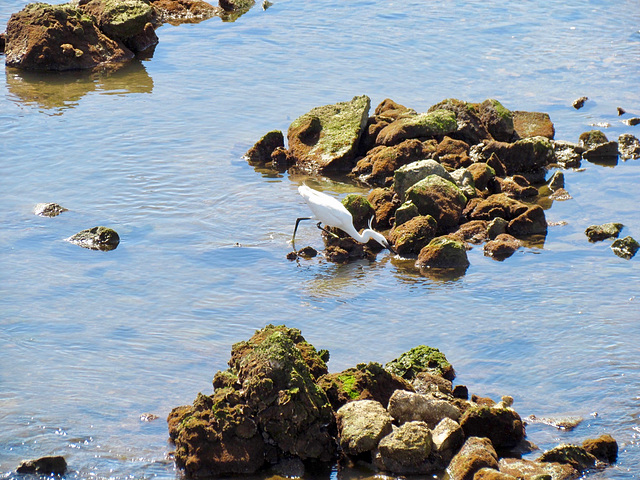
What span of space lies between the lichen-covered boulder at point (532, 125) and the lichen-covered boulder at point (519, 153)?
961 millimetres

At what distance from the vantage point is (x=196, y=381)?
25.4 ft

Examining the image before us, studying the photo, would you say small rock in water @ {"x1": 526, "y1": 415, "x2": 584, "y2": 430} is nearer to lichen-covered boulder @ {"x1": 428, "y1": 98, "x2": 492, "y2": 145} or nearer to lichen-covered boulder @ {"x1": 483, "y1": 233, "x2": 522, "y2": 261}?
lichen-covered boulder @ {"x1": 483, "y1": 233, "x2": 522, "y2": 261}

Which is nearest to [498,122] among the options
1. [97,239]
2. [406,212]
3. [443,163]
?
[443,163]

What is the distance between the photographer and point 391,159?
1322cm

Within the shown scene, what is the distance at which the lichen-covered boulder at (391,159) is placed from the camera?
13.2 metres

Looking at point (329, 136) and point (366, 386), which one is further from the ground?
point (329, 136)

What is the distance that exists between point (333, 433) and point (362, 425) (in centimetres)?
40

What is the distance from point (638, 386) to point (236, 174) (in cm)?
787

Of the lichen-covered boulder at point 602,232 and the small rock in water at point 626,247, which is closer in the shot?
the small rock in water at point 626,247

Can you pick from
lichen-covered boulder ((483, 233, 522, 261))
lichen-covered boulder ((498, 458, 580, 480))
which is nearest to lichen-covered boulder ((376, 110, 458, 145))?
lichen-covered boulder ((483, 233, 522, 261))

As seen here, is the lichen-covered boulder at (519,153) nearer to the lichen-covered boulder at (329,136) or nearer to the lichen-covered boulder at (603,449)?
the lichen-covered boulder at (329,136)

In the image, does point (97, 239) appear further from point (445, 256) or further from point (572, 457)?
point (572, 457)

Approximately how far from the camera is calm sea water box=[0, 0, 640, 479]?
24.6ft

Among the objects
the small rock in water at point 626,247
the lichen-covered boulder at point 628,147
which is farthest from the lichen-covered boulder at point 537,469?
the lichen-covered boulder at point 628,147
